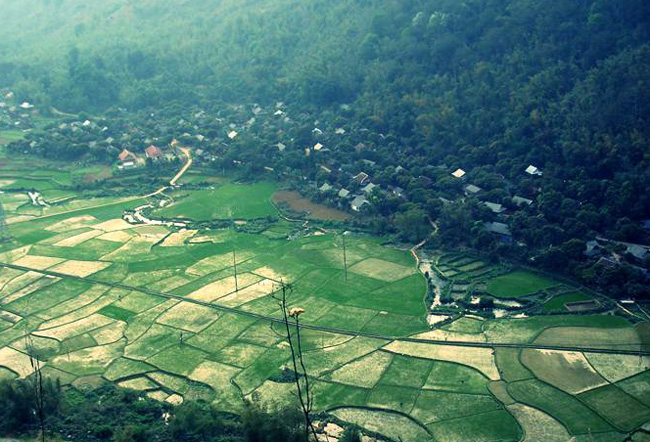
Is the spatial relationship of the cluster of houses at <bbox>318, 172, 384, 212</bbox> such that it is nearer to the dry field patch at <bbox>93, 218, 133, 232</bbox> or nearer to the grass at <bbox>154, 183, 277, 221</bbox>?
the grass at <bbox>154, 183, 277, 221</bbox>

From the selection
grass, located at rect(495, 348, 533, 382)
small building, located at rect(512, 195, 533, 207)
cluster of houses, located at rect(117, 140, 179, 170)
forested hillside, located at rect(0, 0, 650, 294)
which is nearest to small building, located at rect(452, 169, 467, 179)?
forested hillside, located at rect(0, 0, 650, 294)

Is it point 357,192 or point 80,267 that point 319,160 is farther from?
point 80,267

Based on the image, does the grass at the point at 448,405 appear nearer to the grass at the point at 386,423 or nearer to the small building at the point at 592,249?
the grass at the point at 386,423

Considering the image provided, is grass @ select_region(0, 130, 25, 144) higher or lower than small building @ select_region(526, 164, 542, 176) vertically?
lower

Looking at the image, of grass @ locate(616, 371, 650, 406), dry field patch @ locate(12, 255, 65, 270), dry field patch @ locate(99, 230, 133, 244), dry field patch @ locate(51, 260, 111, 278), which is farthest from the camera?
dry field patch @ locate(99, 230, 133, 244)

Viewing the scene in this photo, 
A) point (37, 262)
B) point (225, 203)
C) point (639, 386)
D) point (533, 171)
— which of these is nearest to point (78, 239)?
point (37, 262)

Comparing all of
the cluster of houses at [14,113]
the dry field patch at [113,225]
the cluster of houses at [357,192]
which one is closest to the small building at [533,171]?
the cluster of houses at [357,192]
